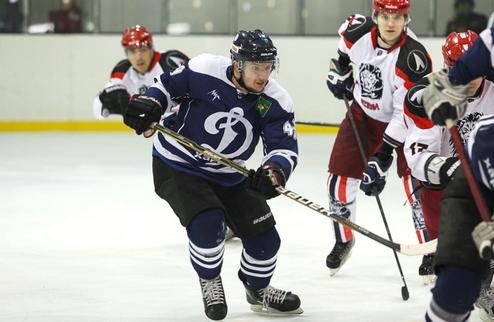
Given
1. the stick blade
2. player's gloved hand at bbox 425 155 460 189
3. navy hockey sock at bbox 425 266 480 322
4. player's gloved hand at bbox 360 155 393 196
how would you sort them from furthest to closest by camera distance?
player's gloved hand at bbox 360 155 393 196, player's gloved hand at bbox 425 155 460 189, the stick blade, navy hockey sock at bbox 425 266 480 322

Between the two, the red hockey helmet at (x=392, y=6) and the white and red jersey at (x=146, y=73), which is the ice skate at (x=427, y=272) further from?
the white and red jersey at (x=146, y=73)

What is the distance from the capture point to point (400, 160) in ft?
15.6

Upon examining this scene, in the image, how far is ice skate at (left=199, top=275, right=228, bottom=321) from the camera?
3.71 meters

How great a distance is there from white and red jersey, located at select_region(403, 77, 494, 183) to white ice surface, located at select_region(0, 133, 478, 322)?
0.58 meters

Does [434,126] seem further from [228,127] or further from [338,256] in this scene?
[338,256]

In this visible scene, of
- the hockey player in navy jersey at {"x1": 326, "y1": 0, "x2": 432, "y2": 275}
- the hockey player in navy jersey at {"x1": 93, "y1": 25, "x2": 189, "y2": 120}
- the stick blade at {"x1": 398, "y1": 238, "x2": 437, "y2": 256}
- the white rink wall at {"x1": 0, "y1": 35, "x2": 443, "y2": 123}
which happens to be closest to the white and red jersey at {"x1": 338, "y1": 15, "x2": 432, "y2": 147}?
the hockey player in navy jersey at {"x1": 326, "y1": 0, "x2": 432, "y2": 275}

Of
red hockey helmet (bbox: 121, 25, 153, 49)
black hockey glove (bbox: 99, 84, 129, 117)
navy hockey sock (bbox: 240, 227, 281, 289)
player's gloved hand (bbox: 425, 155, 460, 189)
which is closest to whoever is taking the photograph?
player's gloved hand (bbox: 425, 155, 460, 189)

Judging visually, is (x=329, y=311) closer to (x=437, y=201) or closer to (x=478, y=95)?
(x=437, y=201)

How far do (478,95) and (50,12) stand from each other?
721cm

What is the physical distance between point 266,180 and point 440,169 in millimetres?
559

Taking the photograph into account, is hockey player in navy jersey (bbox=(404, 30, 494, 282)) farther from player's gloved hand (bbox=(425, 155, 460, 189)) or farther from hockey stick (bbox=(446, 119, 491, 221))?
hockey stick (bbox=(446, 119, 491, 221))

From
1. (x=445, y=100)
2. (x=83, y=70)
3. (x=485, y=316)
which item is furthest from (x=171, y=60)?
(x=83, y=70)

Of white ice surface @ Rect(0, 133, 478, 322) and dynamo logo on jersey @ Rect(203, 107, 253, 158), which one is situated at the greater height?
dynamo logo on jersey @ Rect(203, 107, 253, 158)

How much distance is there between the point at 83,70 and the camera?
1010 centimetres
